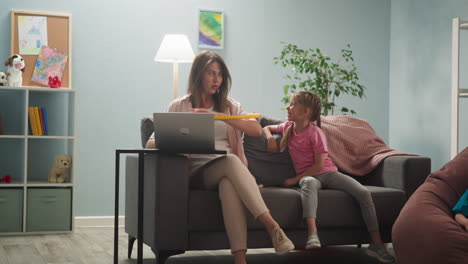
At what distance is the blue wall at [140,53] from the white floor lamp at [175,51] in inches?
16.8

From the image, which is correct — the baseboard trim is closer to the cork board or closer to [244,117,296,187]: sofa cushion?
the cork board

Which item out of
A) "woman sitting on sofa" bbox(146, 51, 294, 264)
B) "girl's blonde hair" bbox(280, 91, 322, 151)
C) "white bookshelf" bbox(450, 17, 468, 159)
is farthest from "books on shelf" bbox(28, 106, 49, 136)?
"white bookshelf" bbox(450, 17, 468, 159)

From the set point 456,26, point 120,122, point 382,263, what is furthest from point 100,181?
point 456,26

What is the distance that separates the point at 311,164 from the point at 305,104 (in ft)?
1.09

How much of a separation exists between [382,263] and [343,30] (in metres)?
2.51

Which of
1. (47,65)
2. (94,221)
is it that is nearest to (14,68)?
Answer: (47,65)

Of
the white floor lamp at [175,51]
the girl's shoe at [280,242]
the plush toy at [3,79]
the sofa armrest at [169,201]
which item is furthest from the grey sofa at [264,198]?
the plush toy at [3,79]

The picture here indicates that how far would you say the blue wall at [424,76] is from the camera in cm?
506

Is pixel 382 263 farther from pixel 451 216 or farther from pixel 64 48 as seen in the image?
pixel 64 48

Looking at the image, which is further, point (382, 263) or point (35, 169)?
point (35, 169)

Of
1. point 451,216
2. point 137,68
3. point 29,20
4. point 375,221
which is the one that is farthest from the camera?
point 137,68

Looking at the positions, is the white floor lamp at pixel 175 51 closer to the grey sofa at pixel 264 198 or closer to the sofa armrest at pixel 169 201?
the grey sofa at pixel 264 198

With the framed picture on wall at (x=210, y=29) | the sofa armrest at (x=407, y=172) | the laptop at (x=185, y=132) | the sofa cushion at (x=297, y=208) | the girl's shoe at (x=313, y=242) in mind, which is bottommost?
the girl's shoe at (x=313, y=242)

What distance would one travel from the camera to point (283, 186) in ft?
12.6
